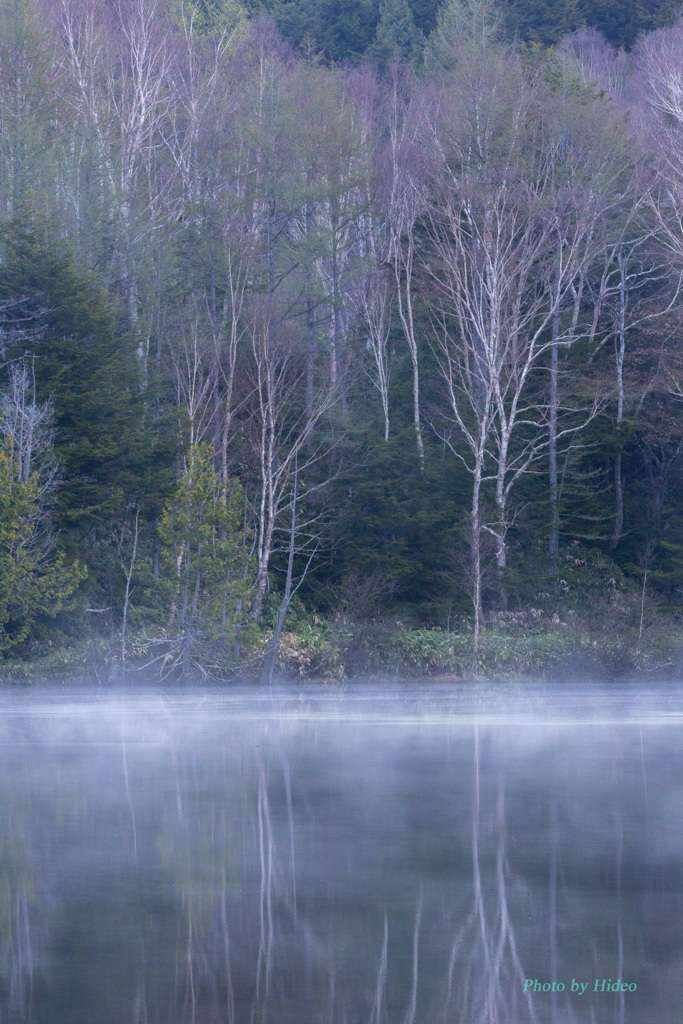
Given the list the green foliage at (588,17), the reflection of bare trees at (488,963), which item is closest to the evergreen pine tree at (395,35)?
the green foliage at (588,17)

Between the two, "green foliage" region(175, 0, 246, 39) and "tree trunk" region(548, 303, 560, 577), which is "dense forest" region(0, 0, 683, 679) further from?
"green foliage" region(175, 0, 246, 39)

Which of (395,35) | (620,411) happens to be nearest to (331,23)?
(395,35)

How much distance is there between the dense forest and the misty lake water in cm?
743

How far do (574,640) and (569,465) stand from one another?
699cm

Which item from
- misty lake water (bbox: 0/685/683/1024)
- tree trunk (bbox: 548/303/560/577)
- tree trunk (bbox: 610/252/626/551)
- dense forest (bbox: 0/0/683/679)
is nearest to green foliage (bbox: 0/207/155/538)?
dense forest (bbox: 0/0/683/679)

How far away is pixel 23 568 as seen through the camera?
19859mm

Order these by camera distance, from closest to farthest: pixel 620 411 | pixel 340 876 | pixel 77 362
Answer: pixel 340 876 → pixel 77 362 → pixel 620 411

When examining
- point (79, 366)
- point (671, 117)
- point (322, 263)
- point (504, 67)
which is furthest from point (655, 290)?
point (79, 366)

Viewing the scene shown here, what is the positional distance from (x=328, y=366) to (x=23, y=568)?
13.5 meters

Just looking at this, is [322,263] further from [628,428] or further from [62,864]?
[62,864]

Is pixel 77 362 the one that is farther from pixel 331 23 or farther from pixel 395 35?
pixel 331 23

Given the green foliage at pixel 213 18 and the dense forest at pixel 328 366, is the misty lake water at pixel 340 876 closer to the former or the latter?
the dense forest at pixel 328 366

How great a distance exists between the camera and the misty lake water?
19.8 ft

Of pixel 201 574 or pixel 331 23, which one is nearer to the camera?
pixel 201 574
